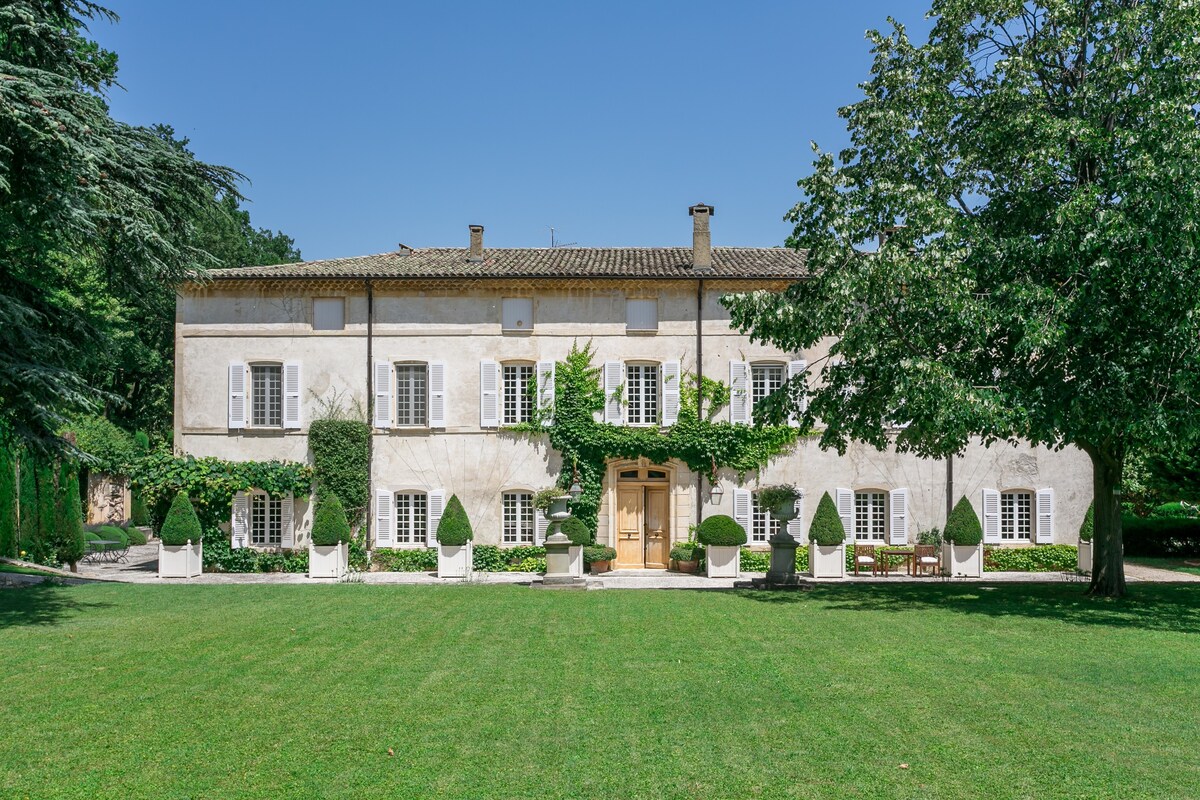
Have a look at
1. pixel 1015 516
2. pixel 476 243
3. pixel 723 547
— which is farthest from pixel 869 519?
pixel 476 243

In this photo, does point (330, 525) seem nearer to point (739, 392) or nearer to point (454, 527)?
point (454, 527)

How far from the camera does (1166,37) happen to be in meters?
13.9

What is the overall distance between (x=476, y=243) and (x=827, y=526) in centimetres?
1159

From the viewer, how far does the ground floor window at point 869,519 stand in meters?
24.0

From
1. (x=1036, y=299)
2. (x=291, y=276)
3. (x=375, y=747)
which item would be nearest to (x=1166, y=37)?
(x=1036, y=299)

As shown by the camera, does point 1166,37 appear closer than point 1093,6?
Yes

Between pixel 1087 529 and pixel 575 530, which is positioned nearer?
pixel 575 530

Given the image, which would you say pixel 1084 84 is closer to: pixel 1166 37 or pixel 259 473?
pixel 1166 37

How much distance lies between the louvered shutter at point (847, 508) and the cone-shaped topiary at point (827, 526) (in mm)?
1338

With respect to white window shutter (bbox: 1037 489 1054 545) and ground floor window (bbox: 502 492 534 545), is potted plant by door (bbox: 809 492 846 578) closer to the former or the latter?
white window shutter (bbox: 1037 489 1054 545)

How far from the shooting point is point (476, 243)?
2523cm

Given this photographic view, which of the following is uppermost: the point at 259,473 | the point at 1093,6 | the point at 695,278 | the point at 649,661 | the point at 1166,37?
the point at 1093,6

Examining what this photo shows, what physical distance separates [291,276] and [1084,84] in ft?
58.2

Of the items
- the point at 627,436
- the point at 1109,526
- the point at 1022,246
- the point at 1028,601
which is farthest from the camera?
the point at 627,436
